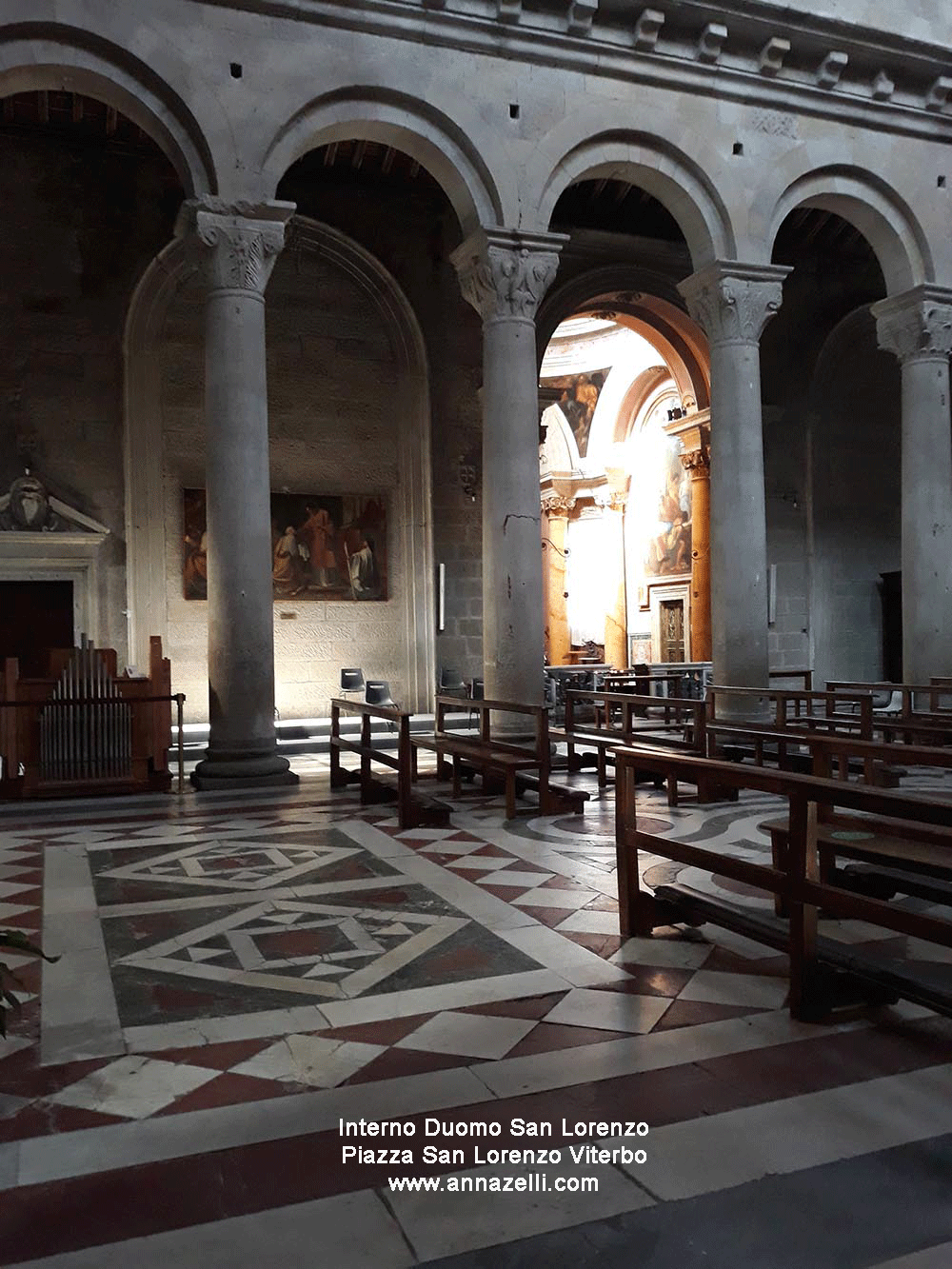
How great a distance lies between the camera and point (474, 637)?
14.5 meters

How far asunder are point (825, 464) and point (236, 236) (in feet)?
36.8

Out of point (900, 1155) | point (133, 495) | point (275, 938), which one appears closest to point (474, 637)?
point (133, 495)

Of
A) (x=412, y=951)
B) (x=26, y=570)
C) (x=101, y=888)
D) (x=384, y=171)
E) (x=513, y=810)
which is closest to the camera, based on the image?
(x=412, y=951)

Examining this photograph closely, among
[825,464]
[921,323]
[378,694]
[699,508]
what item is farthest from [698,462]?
[378,694]

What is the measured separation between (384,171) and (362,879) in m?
10.6

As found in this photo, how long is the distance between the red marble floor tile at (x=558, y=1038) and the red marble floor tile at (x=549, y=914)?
1213 mm

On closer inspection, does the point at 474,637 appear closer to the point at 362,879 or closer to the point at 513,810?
the point at 513,810

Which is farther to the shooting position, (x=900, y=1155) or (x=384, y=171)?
(x=384, y=171)

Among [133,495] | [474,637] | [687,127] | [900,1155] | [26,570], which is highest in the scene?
[687,127]

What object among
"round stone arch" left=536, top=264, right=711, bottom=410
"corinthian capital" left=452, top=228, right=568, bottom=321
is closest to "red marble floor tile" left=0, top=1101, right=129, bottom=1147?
"corinthian capital" left=452, top=228, right=568, bottom=321

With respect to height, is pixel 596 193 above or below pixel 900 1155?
above

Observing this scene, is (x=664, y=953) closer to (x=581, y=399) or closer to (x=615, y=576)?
(x=615, y=576)

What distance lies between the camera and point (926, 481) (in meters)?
12.2

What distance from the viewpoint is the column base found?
29.0 feet
